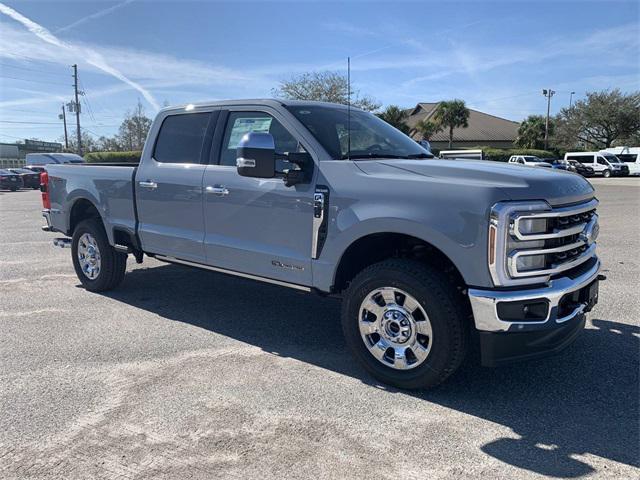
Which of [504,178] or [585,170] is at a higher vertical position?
[504,178]

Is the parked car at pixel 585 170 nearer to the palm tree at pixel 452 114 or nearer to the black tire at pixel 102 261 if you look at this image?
the palm tree at pixel 452 114

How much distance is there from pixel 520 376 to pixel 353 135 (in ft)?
7.57

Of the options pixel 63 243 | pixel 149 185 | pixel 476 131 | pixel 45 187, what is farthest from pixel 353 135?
pixel 476 131

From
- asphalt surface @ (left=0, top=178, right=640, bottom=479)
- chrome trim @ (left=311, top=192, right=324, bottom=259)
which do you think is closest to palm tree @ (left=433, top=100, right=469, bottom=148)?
asphalt surface @ (left=0, top=178, right=640, bottom=479)

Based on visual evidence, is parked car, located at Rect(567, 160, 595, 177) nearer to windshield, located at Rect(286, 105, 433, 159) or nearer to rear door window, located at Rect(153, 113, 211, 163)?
windshield, located at Rect(286, 105, 433, 159)

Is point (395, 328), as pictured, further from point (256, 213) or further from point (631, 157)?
point (631, 157)

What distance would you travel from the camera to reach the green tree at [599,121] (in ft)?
200

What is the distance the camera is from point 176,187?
502cm

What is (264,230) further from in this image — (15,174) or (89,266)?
(15,174)

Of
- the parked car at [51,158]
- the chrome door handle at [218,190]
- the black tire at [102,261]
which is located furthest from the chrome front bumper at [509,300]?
the parked car at [51,158]

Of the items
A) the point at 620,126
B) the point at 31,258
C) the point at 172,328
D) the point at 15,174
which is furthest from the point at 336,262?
the point at 620,126

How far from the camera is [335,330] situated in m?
4.95

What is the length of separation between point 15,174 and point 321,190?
105 feet

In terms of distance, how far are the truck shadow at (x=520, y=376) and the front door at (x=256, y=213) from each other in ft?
2.38
